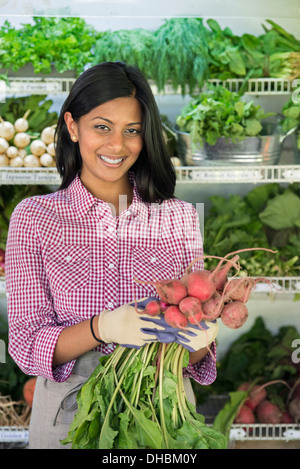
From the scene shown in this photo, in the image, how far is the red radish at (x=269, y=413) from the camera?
66.3 inches

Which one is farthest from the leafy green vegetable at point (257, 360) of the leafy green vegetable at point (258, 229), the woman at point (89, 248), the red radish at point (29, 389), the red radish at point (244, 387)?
the woman at point (89, 248)

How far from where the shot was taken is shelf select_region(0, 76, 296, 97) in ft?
5.21

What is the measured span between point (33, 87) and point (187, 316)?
1.02 m

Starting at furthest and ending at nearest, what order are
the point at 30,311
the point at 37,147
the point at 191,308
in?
the point at 37,147 < the point at 30,311 < the point at 191,308

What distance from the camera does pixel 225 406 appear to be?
1.69 m


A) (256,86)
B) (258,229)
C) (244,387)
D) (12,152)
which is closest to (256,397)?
(244,387)

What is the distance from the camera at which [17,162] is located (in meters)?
1.62

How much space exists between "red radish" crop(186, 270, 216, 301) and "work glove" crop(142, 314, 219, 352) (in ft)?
0.17

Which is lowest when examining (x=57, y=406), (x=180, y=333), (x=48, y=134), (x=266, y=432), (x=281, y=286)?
(x=266, y=432)

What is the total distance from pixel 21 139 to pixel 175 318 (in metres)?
1.01

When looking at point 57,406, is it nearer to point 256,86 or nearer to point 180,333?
point 180,333

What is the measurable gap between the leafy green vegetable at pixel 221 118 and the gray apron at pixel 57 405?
2.46 feet

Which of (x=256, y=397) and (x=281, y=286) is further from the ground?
(x=281, y=286)

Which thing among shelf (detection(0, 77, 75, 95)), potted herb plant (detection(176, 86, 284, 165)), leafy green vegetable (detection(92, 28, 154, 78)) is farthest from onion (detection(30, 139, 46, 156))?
potted herb plant (detection(176, 86, 284, 165))
